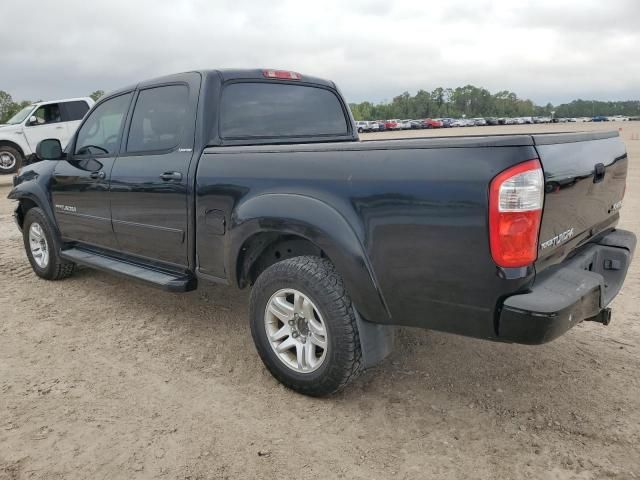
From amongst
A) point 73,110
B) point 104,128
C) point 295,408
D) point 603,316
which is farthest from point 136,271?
point 73,110

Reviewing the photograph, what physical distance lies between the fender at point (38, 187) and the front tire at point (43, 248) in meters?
0.09

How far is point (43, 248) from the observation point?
536 centimetres

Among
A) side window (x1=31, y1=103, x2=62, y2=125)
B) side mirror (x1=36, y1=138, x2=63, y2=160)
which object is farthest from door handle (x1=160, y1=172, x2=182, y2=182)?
side window (x1=31, y1=103, x2=62, y2=125)

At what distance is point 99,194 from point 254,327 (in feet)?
6.59

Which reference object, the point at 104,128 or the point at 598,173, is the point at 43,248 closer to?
the point at 104,128

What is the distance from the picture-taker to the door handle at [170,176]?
3.52 metres

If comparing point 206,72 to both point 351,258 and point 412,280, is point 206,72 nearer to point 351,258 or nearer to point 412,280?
point 351,258

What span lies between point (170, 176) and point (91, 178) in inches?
47.1

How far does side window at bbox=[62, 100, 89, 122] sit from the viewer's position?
14.1 meters

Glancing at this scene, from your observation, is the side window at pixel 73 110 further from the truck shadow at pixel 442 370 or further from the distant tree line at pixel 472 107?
the distant tree line at pixel 472 107

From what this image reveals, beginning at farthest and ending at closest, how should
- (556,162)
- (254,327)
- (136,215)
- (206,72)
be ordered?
(136,215) → (206,72) → (254,327) → (556,162)

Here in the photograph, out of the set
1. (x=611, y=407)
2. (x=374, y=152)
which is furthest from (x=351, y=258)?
(x=611, y=407)

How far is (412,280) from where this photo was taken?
247cm

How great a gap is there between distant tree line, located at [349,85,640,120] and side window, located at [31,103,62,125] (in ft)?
358
